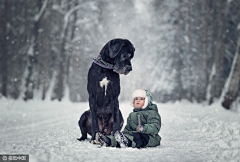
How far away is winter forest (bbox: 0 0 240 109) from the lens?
57.1 ft

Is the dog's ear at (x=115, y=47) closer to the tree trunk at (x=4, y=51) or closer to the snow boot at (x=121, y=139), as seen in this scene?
the snow boot at (x=121, y=139)

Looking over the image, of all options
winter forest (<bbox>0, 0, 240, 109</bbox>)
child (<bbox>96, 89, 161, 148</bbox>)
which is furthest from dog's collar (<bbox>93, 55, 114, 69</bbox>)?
winter forest (<bbox>0, 0, 240, 109</bbox>)

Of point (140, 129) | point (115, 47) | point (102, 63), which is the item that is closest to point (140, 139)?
point (140, 129)

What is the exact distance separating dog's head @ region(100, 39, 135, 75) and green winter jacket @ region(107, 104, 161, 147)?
808mm

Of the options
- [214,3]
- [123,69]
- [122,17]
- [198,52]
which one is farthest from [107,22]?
[123,69]

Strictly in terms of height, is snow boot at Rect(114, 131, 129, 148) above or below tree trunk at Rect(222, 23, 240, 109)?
below

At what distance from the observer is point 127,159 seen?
3.35 m

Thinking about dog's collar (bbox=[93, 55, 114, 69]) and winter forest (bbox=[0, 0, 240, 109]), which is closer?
dog's collar (bbox=[93, 55, 114, 69])

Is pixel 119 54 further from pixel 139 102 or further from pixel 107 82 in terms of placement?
pixel 139 102

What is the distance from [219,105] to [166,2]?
12603 millimetres

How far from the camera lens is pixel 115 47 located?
4.50 metres

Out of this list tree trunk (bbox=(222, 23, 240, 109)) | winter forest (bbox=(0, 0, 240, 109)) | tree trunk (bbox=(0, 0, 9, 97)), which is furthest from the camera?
winter forest (bbox=(0, 0, 240, 109))

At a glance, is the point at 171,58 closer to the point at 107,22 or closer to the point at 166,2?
the point at 166,2

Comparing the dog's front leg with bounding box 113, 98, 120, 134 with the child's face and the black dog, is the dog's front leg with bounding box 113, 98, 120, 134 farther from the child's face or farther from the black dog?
→ the child's face
